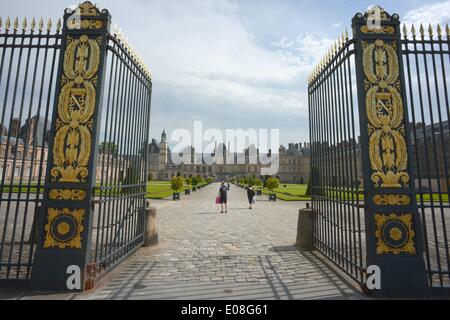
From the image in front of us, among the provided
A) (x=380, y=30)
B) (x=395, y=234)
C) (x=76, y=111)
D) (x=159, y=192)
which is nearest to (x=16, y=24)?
(x=76, y=111)

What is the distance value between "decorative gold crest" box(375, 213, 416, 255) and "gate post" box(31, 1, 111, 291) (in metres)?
3.90

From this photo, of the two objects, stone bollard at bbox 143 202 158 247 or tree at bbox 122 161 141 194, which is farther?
stone bollard at bbox 143 202 158 247

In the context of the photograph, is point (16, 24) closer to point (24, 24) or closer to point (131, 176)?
point (24, 24)

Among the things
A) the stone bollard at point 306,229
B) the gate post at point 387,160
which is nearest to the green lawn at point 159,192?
the stone bollard at point 306,229

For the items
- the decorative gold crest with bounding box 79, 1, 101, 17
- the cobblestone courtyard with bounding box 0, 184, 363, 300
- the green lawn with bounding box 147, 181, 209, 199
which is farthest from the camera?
the green lawn with bounding box 147, 181, 209, 199

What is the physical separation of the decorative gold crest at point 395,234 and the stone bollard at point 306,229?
2301mm

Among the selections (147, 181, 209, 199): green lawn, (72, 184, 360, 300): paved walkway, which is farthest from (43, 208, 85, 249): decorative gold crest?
(147, 181, 209, 199): green lawn

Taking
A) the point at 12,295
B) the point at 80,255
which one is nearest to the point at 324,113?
the point at 80,255

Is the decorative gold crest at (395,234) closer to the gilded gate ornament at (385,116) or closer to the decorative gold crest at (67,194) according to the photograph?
the gilded gate ornament at (385,116)

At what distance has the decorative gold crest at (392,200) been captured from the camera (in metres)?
3.63

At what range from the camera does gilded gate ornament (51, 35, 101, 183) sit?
3.76 m

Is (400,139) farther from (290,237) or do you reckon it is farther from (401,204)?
(290,237)

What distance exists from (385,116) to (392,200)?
1.16 m

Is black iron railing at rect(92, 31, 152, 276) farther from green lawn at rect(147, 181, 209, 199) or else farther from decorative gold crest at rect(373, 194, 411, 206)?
green lawn at rect(147, 181, 209, 199)
